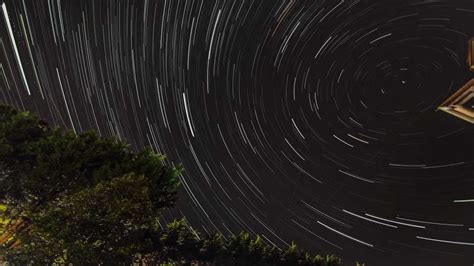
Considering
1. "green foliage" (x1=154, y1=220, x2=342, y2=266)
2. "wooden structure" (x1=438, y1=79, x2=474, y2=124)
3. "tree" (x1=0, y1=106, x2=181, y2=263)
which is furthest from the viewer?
"green foliage" (x1=154, y1=220, x2=342, y2=266)

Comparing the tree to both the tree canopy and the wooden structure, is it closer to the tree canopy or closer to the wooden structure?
the tree canopy

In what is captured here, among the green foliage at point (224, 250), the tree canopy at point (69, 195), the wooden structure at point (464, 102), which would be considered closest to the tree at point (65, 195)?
the tree canopy at point (69, 195)

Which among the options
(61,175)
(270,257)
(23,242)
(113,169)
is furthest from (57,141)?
(270,257)

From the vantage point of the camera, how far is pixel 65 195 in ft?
35.8

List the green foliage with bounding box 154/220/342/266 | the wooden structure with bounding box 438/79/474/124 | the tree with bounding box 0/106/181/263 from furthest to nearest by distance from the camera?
the green foliage with bounding box 154/220/342/266 → the wooden structure with bounding box 438/79/474/124 → the tree with bounding box 0/106/181/263

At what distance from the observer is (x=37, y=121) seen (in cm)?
1155

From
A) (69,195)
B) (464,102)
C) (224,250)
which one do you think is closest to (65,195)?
(69,195)

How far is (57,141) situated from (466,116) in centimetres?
1730

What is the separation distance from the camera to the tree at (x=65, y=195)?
33.2ft

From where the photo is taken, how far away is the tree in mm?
10117

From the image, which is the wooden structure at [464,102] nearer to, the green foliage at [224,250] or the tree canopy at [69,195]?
the green foliage at [224,250]

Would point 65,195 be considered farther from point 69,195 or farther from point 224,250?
point 224,250

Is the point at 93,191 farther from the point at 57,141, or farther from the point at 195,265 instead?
the point at 195,265

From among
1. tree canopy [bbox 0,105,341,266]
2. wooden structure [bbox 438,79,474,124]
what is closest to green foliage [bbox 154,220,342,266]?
tree canopy [bbox 0,105,341,266]
